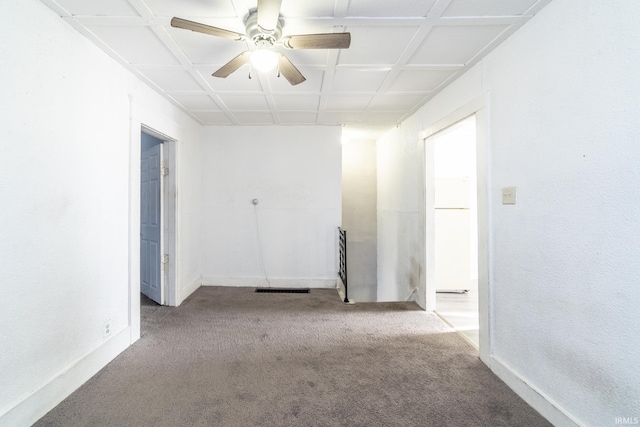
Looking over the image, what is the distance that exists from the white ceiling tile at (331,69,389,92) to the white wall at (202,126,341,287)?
1.37 m

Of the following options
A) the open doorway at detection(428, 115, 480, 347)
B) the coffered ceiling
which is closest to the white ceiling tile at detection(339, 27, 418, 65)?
the coffered ceiling

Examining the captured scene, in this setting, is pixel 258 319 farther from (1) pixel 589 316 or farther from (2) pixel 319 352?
(1) pixel 589 316

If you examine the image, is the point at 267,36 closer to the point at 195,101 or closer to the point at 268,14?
the point at 268,14

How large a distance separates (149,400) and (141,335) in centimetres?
101

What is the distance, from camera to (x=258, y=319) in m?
2.91

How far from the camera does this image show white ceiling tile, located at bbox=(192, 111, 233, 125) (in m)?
3.50

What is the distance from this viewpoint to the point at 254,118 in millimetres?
3693

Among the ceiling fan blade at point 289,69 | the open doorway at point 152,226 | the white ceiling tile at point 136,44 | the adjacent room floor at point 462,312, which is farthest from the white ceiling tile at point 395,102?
the open doorway at point 152,226

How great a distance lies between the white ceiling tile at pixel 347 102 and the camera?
293 centimetres

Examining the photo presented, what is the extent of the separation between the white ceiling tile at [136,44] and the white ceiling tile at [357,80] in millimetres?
1349

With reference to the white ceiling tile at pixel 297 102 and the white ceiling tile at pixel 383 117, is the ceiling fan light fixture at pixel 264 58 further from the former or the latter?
the white ceiling tile at pixel 383 117

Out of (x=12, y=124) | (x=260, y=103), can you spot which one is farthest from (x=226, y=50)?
(x=12, y=124)

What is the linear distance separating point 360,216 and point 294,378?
12.5 feet

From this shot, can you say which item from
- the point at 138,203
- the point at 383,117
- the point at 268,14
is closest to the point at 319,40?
the point at 268,14
